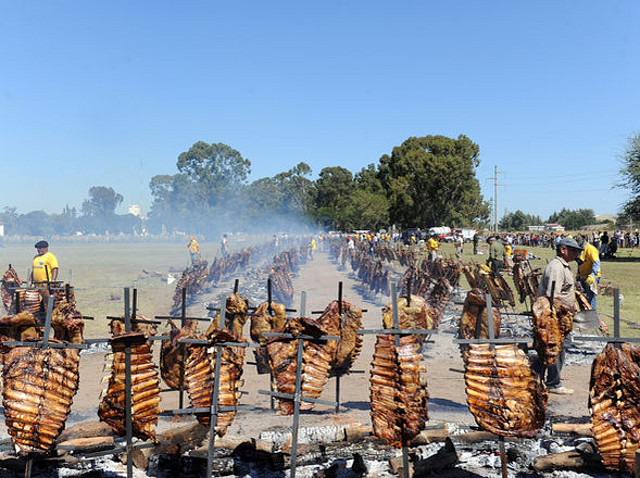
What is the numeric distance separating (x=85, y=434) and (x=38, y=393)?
176 cm

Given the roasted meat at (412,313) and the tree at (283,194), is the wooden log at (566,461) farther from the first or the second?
the tree at (283,194)

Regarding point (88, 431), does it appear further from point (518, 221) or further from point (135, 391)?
point (518, 221)

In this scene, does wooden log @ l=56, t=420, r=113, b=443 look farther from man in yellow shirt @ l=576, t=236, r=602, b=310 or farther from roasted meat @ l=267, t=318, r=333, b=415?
man in yellow shirt @ l=576, t=236, r=602, b=310

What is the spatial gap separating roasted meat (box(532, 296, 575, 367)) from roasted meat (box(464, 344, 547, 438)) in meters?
1.11

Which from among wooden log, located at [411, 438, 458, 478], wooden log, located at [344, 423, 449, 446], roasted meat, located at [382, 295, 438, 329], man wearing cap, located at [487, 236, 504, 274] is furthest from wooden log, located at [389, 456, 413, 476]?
man wearing cap, located at [487, 236, 504, 274]

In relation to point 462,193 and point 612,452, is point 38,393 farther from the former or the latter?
point 462,193

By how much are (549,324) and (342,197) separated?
94873mm

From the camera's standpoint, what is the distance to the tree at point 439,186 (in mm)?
61344

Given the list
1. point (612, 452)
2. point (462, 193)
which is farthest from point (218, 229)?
point (612, 452)

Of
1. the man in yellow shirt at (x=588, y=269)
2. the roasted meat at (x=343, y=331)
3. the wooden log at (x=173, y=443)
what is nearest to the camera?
the wooden log at (x=173, y=443)

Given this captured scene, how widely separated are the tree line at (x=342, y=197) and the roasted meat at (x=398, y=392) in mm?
38477

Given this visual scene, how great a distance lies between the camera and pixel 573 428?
5590 mm

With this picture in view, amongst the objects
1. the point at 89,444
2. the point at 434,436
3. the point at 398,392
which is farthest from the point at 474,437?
the point at 89,444

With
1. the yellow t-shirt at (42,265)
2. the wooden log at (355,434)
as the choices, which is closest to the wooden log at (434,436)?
the wooden log at (355,434)
